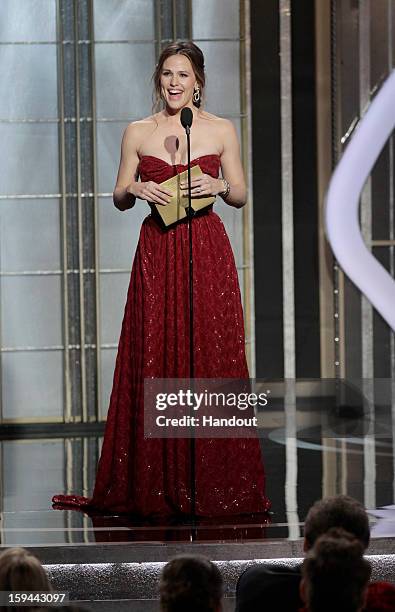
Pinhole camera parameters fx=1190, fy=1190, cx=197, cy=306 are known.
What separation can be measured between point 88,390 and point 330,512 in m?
4.15

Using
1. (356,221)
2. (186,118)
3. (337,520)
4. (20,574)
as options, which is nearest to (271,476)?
(186,118)

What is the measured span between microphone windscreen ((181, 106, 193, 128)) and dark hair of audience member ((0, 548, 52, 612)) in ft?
5.87

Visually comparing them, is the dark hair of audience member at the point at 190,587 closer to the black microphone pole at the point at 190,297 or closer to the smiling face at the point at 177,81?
the black microphone pole at the point at 190,297

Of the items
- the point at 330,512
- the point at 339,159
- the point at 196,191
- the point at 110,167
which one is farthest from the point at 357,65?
the point at 330,512

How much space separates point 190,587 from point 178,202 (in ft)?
6.45

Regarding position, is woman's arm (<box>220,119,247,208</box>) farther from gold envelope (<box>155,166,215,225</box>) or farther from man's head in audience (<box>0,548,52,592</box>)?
man's head in audience (<box>0,548,52,592</box>)

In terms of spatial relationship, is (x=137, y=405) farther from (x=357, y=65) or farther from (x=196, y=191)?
(x=357, y=65)

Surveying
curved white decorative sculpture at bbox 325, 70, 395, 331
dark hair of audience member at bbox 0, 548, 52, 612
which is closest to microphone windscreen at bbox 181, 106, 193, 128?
dark hair of audience member at bbox 0, 548, 52, 612

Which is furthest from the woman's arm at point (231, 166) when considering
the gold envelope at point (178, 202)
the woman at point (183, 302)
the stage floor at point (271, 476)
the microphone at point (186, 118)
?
the stage floor at point (271, 476)

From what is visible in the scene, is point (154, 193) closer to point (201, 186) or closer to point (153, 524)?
point (201, 186)

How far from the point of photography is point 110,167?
20.9ft

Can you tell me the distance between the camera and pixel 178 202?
3789 mm

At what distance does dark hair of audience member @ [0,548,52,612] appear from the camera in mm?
2049

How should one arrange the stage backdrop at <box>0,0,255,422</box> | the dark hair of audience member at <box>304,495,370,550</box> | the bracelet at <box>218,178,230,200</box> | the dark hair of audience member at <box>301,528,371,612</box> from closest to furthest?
the dark hair of audience member at <box>301,528,371,612</box> < the dark hair of audience member at <box>304,495,370,550</box> < the bracelet at <box>218,178,230,200</box> < the stage backdrop at <box>0,0,255,422</box>
